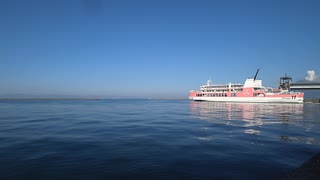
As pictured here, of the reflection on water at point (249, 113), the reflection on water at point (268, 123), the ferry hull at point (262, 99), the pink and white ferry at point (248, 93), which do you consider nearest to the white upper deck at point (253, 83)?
the pink and white ferry at point (248, 93)

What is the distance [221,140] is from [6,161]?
10868 millimetres

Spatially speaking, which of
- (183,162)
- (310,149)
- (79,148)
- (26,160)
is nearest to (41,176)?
(26,160)

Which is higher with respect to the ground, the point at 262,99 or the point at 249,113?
the point at 262,99

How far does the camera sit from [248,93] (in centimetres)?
9569

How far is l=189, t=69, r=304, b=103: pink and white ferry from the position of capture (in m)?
86.2

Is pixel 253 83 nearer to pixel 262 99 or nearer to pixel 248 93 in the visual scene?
pixel 248 93

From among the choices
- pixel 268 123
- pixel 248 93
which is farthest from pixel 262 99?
pixel 268 123

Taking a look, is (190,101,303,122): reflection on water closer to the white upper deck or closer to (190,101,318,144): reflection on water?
(190,101,318,144): reflection on water

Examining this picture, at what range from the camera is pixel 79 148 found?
38.2 feet

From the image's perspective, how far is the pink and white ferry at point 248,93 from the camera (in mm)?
86250

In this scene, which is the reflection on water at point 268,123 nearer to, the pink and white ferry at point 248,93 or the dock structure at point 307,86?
the pink and white ferry at point 248,93

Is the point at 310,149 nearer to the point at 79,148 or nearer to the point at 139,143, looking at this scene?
the point at 139,143

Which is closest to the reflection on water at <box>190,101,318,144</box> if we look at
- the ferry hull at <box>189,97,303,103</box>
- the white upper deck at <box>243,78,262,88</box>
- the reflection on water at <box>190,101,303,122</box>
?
the reflection on water at <box>190,101,303,122</box>

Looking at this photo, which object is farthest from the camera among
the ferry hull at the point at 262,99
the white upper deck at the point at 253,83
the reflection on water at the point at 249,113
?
the white upper deck at the point at 253,83
